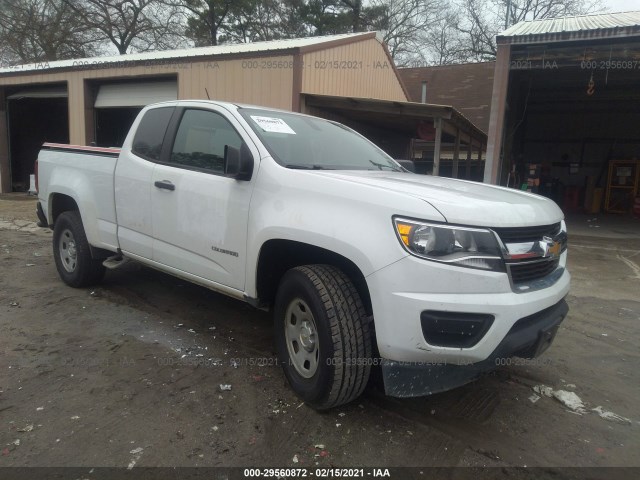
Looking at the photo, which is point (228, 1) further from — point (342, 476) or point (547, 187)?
point (342, 476)

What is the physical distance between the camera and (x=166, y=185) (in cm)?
388

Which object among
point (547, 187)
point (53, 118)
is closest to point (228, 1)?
point (53, 118)

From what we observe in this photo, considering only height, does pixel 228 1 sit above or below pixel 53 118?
above

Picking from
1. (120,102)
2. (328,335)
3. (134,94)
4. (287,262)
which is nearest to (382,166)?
(287,262)

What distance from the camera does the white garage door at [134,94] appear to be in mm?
12852

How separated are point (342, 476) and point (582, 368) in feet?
7.85

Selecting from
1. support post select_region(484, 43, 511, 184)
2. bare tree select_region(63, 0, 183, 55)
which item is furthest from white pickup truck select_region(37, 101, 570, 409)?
bare tree select_region(63, 0, 183, 55)

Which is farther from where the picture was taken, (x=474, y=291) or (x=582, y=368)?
(x=582, y=368)

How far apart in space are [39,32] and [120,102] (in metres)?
19.4

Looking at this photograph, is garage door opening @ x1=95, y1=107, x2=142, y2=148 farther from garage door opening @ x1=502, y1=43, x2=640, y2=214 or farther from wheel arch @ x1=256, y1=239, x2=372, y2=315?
wheel arch @ x1=256, y1=239, x2=372, y2=315

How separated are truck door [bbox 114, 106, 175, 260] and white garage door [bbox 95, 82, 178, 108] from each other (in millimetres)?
8710

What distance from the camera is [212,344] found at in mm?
3982

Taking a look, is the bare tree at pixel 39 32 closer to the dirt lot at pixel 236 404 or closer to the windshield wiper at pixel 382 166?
the dirt lot at pixel 236 404

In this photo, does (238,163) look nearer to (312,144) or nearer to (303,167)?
(303,167)
